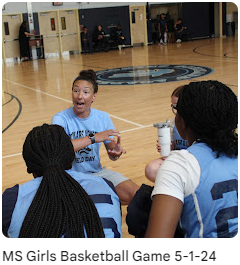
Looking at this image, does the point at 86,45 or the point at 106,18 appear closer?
the point at 86,45

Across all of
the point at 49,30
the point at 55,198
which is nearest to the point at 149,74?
the point at 49,30

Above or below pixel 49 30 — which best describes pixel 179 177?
below

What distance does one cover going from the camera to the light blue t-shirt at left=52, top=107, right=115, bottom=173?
2969 mm

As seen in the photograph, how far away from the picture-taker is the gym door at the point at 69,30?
19.0m

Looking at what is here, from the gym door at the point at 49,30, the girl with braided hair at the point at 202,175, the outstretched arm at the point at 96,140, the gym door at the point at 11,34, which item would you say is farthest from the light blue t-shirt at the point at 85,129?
the gym door at the point at 49,30

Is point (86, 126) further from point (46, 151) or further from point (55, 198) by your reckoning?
point (55, 198)

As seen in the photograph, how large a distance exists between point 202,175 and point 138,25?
65.9 ft

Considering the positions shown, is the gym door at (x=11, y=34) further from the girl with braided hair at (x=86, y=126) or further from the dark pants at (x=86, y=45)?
the girl with braided hair at (x=86, y=126)

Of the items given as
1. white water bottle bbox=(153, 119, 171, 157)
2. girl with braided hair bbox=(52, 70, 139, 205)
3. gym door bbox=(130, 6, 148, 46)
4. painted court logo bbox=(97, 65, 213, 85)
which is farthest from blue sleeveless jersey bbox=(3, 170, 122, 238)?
gym door bbox=(130, 6, 148, 46)

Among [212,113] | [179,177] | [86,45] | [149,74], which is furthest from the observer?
[86,45]

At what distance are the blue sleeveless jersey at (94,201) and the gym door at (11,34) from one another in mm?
16976

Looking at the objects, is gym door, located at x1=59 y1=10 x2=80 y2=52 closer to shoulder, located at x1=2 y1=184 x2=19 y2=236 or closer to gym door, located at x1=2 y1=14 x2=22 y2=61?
gym door, located at x1=2 y1=14 x2=22 y2=61

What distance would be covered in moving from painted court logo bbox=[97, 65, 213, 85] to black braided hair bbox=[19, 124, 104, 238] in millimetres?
7905

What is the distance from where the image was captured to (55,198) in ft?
5.18
